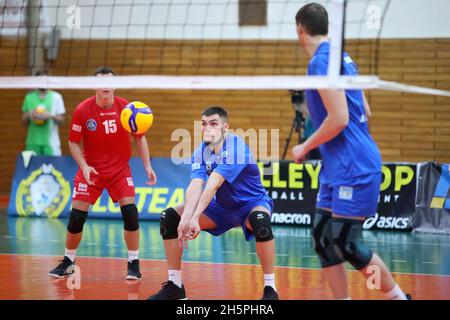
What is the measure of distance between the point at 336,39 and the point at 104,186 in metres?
3.53

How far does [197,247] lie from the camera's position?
Result: 1016 cm

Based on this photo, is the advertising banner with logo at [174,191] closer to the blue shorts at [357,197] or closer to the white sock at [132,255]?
the white sock at [132,255]

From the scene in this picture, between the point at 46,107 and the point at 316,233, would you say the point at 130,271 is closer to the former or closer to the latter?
the point at 316,233

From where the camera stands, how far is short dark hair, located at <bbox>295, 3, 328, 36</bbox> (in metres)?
5.46

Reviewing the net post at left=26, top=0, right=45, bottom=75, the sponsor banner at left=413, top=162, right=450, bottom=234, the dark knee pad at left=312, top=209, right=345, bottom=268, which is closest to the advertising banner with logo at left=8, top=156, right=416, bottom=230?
the sponsor banner at left=413, top=162, right=450, bottom=234

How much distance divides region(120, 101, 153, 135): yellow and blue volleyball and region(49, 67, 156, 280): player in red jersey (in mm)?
289

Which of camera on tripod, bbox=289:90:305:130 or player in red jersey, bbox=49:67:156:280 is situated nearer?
player in red jersey, bbox=49:67:156:280

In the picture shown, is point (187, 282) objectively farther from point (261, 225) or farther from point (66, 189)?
point (66, 189)

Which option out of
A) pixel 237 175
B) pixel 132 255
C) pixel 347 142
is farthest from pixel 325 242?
pixel 132 255

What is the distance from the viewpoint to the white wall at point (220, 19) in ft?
47.2

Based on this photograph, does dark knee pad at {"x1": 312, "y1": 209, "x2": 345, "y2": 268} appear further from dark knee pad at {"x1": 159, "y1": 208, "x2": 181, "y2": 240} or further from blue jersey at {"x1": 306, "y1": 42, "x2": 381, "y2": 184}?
dark knee pad at {"x1": 159, "y1": 208, "x2": 181, "y2": 240}

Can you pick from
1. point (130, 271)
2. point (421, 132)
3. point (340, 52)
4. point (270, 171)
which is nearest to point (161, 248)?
point (130, 271)

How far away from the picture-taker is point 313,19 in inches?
215

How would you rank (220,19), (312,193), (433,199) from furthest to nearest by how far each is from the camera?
(220,19) → (312,193) → (433,199)
